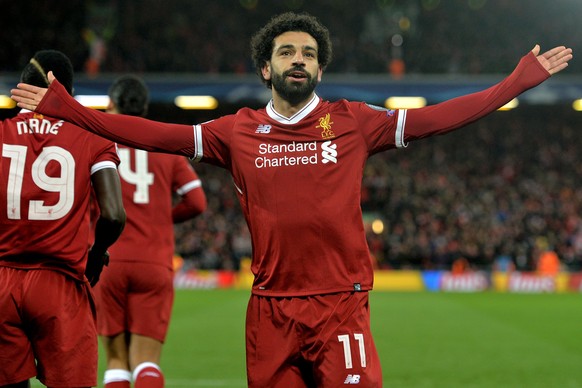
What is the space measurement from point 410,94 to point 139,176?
74.2 feet

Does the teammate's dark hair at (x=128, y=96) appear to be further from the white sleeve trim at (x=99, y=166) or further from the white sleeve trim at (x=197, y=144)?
the white sleeve trim at (x=197, y=144)

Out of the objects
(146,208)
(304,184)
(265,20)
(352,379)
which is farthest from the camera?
(265,20)

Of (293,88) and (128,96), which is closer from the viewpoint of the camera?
(293,88)

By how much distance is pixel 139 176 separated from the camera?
550cm

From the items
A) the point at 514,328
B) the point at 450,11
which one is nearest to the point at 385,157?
the point at 450,11

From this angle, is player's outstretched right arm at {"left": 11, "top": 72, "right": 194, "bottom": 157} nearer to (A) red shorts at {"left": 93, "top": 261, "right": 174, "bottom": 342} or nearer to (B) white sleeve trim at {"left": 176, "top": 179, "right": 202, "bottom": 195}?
(A) red shorts at {"left": 93, "top": 261, "right": 174, "bottom": 342}

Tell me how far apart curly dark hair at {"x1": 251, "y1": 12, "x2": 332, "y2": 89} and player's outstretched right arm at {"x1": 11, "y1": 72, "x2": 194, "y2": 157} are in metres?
0.55

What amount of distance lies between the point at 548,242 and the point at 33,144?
23.8 metres

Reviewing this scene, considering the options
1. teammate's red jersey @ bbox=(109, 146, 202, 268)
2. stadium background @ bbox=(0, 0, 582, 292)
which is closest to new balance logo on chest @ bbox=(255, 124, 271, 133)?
teammate's red jersey @ bbox=(109, 146, 202, 268)

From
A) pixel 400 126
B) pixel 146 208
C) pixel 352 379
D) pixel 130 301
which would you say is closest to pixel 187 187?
pixel 146 208

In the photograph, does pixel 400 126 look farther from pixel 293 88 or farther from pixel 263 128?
pixel 263 128

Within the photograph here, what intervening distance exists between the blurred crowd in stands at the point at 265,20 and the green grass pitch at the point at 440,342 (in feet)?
38.4

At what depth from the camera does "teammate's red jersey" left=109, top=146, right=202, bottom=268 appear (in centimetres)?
542

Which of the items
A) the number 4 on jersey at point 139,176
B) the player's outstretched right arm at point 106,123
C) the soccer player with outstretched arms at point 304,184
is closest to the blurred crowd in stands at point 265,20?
the number 4 on jersey at point 139,176
